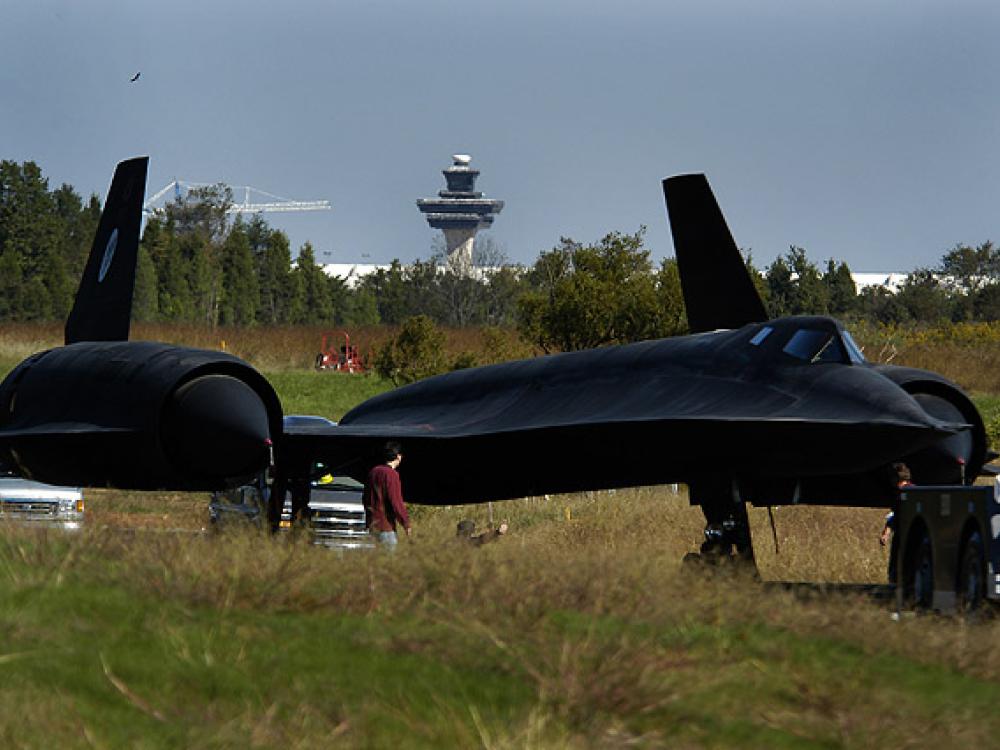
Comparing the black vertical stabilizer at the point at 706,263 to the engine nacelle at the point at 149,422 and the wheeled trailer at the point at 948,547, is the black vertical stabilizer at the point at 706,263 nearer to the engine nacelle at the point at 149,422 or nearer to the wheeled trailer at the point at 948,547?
the wheeled trailer at the point at 948,547

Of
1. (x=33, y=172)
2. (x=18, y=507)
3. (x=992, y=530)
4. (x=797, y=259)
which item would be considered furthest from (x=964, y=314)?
(x=992, y=530)

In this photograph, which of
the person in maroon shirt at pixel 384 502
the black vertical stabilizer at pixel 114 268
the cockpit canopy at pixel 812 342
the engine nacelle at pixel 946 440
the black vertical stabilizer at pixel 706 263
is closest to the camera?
the cockpit canopy at pixel 812 342

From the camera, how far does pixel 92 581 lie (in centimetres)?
1033

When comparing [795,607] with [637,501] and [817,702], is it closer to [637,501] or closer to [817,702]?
[817,702]

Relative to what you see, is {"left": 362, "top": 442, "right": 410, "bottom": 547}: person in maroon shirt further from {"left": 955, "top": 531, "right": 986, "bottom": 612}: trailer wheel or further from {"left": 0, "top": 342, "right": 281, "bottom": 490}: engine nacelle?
{"left": 955, "top": 531, "right": 986, "bottom": 612}: trailer wheel

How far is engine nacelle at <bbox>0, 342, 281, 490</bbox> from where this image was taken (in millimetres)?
14812

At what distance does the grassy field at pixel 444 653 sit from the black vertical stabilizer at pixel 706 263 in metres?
6.80

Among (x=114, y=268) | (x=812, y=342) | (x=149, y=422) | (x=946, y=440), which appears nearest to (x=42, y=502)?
(x=114, y=268)

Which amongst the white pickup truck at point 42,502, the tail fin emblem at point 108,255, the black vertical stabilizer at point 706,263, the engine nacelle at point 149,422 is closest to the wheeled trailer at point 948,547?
the black vertical stabilizer at point 706,263

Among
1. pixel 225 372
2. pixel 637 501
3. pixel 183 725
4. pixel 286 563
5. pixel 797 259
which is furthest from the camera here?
pixel 797 259

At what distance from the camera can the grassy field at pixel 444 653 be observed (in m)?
7.36

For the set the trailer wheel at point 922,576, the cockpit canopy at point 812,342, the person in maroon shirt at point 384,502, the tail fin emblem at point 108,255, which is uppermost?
the tail fin emblem at point 108,255

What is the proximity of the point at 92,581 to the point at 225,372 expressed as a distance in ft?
17.3

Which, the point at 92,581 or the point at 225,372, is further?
the point at 225,372
